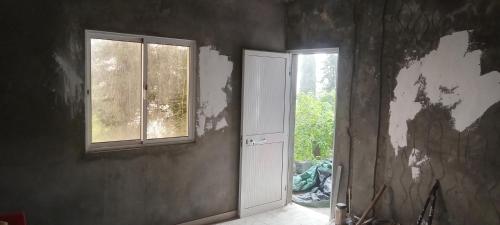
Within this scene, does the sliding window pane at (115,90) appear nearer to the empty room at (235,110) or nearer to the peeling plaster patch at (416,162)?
the empty room at (235,110)

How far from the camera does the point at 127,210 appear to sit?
388 centimetres

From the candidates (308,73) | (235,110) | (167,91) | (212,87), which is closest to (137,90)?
(167,91)

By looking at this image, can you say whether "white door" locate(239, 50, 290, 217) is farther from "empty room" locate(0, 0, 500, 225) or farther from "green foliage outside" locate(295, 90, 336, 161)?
"green foliage outside" locate(295, 90, 336, 161)

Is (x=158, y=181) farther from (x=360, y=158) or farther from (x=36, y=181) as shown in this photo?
(x=360, y=158)

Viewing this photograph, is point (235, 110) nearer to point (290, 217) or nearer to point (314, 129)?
point (290, 217)

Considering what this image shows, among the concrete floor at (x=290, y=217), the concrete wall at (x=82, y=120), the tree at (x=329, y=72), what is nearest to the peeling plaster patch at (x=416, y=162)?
the concrete floor at (x=290, y=217)

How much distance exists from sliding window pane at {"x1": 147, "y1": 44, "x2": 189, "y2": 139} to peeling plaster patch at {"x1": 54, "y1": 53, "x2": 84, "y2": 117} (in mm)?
691

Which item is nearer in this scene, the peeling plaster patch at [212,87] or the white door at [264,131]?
the peeling plaster patch at [212,87]

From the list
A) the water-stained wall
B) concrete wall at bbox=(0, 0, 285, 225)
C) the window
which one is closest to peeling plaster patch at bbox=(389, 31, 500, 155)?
the water-stained wall

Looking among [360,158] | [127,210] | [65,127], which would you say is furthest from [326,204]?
[65,127]

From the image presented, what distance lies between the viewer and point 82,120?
350cm

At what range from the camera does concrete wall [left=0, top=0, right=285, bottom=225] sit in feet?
10.5

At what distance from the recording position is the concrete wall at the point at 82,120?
321cm

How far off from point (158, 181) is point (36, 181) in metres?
1.17
